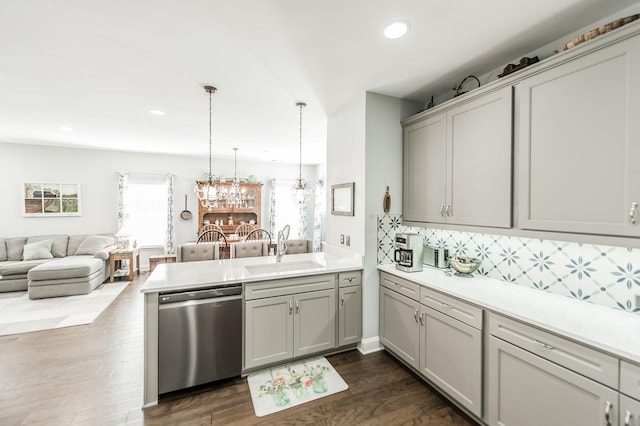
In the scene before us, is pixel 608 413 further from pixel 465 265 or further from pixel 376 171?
pixel 376 171

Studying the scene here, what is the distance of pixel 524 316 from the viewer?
1.55 m

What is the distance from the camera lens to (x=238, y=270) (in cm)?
261

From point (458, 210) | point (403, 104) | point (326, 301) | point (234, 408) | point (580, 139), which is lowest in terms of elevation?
point (234, 408)

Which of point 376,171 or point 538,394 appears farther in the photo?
point 376,171

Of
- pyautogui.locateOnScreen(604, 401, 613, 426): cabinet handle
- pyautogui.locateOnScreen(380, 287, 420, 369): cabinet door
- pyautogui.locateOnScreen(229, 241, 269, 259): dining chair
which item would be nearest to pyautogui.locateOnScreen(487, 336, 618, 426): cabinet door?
pyautogui.locateOnScreen(604, 401, 613, 426): cabinet handle

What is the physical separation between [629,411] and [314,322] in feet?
6.74

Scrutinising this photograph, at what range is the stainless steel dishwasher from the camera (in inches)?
81.7

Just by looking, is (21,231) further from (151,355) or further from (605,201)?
(605,201)

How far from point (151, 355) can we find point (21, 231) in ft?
19.5

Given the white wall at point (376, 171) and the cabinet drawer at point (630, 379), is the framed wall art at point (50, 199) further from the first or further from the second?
the cabinet drawer at point (630, 379)

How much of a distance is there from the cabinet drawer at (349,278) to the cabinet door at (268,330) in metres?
0.57

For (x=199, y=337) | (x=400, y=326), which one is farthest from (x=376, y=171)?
(x=199, y=337)

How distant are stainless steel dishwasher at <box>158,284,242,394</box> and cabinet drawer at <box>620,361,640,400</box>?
7.76 feet

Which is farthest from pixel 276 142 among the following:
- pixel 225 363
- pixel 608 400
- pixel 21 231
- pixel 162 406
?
pixel 21 231
